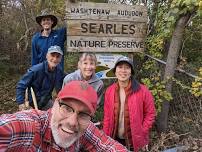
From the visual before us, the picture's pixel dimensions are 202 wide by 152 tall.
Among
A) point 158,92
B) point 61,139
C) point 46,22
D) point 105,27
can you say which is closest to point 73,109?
point 61,139

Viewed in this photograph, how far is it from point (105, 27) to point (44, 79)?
1.52 meters

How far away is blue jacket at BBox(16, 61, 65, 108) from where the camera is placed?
16.6 ft

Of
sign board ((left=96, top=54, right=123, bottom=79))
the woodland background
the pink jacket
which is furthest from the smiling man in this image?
sign board ((left=96, top=54, right=123, bottom=79))

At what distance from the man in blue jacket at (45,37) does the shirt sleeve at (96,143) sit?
352 cm

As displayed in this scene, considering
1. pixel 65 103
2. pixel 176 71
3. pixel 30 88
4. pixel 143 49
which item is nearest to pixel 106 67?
pixel 143 49

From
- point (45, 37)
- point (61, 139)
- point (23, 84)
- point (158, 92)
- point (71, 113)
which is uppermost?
point (45, 37)

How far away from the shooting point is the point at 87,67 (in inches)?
192

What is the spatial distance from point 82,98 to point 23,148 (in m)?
0.39

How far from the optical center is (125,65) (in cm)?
459

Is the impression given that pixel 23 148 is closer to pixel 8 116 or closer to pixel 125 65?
pixel 8 116

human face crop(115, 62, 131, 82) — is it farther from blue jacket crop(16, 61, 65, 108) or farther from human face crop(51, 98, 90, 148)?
Answer: human face crop(51, 98, 90, 148)

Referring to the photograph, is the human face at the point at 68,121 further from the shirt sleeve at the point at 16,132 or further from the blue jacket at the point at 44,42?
the blue jacket at the point at 44,42

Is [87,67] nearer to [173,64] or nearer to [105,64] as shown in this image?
[105,64]

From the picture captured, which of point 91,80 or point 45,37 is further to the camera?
point 45,37
